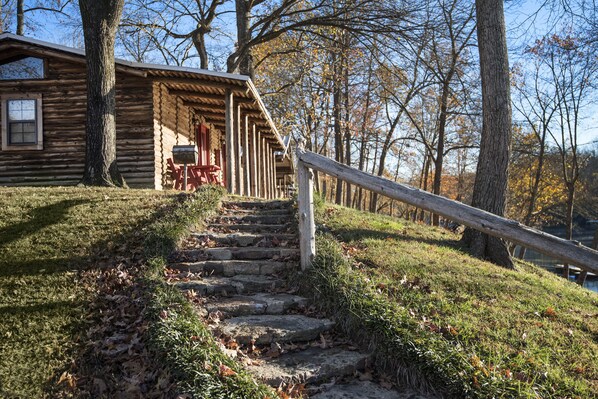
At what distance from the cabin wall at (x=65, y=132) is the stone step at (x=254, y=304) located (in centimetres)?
878

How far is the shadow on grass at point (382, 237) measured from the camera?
24.4ft

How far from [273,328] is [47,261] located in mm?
3220

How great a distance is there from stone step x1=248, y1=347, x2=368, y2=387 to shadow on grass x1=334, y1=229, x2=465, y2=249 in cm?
324

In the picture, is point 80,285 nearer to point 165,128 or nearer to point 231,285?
point 231,285

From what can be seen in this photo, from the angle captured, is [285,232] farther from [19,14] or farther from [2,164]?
[19,14]

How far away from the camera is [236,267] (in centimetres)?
598

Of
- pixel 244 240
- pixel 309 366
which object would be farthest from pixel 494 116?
pixel 309 366

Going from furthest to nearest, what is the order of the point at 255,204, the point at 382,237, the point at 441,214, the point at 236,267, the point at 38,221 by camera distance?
the point at 255,204, the point at 382,237, the point at 38,221, the point at 236,267, the point at 441,214

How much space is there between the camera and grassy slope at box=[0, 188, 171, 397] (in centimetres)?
402

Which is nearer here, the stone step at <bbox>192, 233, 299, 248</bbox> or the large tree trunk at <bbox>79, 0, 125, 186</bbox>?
the stone step at <bbox>192, 233, 299, 248</bbox>

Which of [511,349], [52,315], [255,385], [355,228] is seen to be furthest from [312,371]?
[355,228]

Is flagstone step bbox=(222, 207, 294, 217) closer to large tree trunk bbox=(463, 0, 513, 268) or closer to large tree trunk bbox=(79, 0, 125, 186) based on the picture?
large tree trunk bbox=(463, 0, 513, 268)

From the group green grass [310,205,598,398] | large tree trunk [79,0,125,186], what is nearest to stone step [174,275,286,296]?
green grass [310,205,598,398]

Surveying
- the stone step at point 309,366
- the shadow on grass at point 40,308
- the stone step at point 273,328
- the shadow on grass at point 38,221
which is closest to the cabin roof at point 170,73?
the shadow on grass at point 38,221
